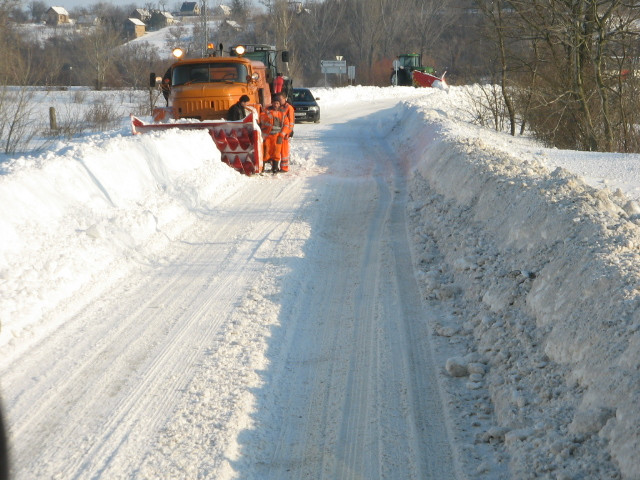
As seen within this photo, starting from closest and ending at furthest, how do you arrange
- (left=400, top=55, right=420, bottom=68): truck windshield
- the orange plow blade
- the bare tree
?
the orange plow blade, (left=400, top=55, right=420, bottom=68): truck windshield, the bare tree

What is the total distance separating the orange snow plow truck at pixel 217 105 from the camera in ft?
44.9

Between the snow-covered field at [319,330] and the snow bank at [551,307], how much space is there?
0.02 metres

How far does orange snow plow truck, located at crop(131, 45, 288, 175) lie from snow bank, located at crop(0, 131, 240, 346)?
6.13 ft

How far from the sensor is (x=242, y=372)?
4.88 m

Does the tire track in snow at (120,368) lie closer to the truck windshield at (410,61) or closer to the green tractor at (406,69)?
the green tractor at (406,69)

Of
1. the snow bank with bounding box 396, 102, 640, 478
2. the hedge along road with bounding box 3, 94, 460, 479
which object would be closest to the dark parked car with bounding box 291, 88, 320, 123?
the snow bank with bounding box 396, 102, 640, 478

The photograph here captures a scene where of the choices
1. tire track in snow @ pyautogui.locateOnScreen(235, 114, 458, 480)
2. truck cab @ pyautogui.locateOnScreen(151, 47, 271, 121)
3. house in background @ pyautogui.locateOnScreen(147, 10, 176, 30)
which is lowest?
tire track in snow @ pyautogui.locateOnScreen(235, 114, 458, 480)

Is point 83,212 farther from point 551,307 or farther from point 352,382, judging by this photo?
point 551,307

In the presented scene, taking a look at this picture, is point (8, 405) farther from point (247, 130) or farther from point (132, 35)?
point (132, 35)

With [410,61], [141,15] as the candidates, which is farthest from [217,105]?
[141,15]

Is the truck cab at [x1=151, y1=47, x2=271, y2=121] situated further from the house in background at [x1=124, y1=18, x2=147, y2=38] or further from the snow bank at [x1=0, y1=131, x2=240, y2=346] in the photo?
the house in background at [x1=124, y1=18, x2=147, y2=38]

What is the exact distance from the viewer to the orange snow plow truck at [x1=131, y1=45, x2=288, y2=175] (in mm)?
13680

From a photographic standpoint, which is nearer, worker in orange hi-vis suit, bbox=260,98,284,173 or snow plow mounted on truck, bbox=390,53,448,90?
worker in orange hi-vis suit, bbox=260,98,284,173

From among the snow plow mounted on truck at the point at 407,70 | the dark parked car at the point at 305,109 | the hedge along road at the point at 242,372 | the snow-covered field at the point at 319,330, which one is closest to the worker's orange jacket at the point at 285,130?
the snow-covered field at the point at 319,330
